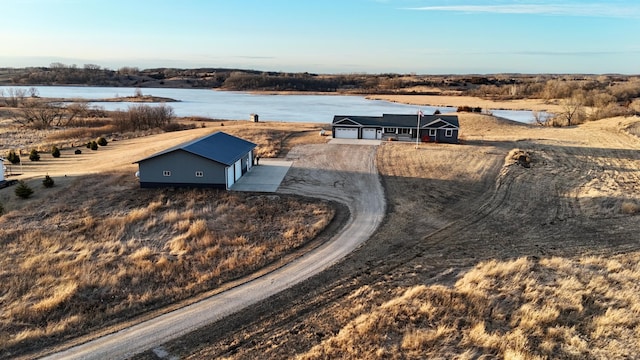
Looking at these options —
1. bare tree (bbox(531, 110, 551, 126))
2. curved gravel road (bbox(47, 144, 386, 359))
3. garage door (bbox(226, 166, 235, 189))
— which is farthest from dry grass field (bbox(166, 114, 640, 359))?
bare tree (bbox(531, 110, 551, 126))

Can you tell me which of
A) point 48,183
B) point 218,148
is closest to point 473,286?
point 218,148

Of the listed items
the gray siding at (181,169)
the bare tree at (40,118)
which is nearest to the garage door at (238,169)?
the gray siding at (181,169)

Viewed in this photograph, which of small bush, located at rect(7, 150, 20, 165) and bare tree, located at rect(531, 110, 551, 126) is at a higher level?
bare tree, located at rect(531, 110, 551, 126)

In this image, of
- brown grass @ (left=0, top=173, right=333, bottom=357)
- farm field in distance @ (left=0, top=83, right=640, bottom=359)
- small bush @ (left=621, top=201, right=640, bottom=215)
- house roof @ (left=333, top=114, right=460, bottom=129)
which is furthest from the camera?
house roof @ (left=333, top=114, right=460, bottom=129)

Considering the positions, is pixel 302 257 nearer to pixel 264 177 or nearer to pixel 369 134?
pixel 264 177

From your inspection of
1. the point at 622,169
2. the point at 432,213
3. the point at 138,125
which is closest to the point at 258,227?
the point at 432,213

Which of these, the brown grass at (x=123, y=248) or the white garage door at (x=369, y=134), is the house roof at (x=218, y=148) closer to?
the brown grass at (x=123, y=248)

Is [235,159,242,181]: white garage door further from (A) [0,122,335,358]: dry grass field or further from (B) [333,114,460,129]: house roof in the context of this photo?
(B) [333,114,460,129]: house roof
